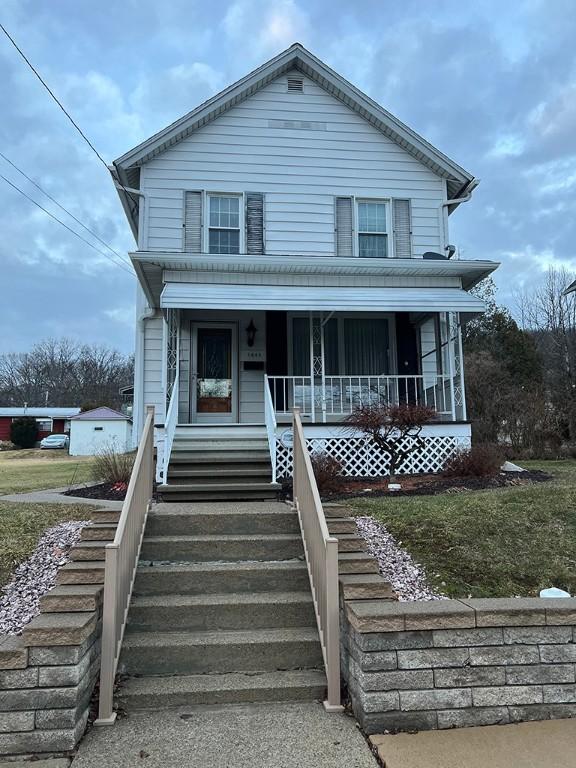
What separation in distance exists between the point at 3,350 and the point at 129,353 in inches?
605

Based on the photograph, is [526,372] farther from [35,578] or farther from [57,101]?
[35,578]

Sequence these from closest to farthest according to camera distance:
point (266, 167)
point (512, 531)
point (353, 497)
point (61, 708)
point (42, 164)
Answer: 1. point (61, 708)
2. point (512, 531)
3. point (353, 497)
4. point (266, 167)
5. point (42, 164)

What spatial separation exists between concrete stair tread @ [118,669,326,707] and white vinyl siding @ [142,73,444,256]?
29.7ft

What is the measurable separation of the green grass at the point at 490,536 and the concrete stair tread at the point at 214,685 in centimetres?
122

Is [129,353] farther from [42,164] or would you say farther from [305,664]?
[305,664]

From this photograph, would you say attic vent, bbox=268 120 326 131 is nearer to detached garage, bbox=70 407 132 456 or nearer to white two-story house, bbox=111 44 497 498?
white two-story house, bbox=111 44 497 498

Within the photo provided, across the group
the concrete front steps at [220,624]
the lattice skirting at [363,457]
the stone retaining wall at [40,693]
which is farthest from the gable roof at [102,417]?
the stone retaining wall at [40,693]

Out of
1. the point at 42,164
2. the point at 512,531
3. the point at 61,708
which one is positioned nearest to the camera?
the point at 61,708

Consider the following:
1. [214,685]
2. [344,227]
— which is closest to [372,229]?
[344,227]

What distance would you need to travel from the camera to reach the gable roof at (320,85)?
1115 cm

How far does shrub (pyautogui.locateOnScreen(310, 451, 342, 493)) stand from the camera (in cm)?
752

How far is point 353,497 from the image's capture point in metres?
7.06

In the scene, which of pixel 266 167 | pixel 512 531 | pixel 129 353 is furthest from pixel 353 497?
pixel 129 353

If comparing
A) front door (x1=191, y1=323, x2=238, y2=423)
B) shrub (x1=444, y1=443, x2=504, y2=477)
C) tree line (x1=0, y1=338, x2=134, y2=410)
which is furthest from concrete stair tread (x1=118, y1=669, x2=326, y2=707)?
tree line (x1=0, y1=338, x2=134, y2=410)
